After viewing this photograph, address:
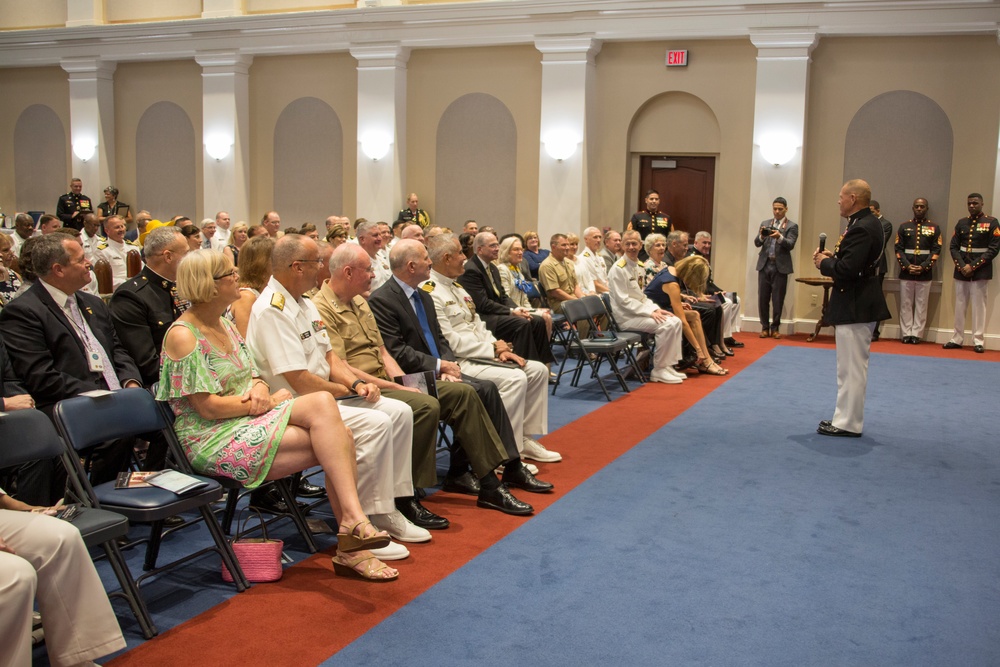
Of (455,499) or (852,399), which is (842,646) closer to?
(455,499)

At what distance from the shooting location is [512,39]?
1293cm

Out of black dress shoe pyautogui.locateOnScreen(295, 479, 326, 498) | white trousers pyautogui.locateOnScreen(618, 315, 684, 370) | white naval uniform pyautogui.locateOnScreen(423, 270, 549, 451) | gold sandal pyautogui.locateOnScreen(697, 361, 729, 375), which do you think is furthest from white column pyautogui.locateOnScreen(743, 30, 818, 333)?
black dress shoe pyautogui.locateOnScreen(295, 479, 326, 498)

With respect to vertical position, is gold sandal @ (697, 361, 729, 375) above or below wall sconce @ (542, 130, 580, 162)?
below

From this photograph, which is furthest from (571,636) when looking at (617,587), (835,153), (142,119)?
(142,119)

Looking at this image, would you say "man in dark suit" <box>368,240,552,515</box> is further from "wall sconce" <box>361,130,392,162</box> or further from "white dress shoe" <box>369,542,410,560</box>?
"wall sconce" <box>361,130,392,162</box>

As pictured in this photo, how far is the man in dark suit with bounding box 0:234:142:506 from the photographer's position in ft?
13.1

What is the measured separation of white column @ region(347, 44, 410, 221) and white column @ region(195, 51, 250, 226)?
2.26m

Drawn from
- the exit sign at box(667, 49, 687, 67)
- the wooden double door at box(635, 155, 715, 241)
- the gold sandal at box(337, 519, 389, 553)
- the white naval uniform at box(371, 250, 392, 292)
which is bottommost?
the gold sandal at box(337, 519, 389, 553)

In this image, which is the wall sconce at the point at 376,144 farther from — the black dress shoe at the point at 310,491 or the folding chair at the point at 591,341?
the black dress shoe at the point at 310,491

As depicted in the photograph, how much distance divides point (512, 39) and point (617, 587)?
10.5 meters

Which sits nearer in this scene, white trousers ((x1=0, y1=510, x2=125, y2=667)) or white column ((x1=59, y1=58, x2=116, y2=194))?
white trousers ((x1=0, y1=510, x2=125, y2=667))

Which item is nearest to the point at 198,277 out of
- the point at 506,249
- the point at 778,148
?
the point at 506,249

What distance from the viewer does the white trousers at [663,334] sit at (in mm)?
8359

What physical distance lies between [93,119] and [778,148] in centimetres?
1142
